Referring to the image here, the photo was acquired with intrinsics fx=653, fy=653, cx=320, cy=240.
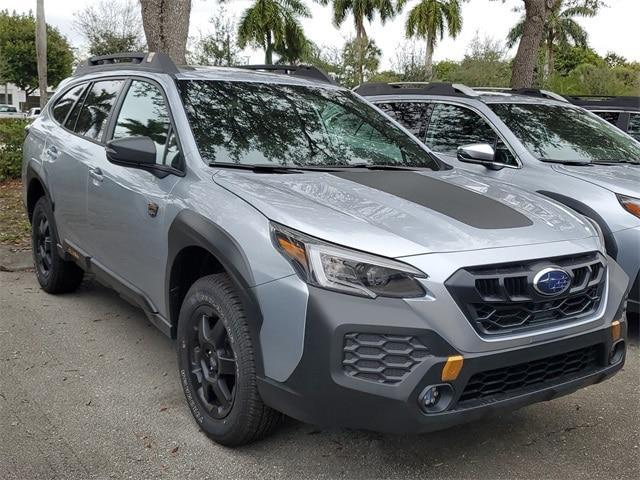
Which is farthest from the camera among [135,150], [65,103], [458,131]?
[458,131]

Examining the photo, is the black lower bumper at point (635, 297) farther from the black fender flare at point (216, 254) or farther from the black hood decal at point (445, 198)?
the black fender flare at point (216, 254)

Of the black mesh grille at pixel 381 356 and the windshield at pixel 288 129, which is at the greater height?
the windshield at pixel 288 129

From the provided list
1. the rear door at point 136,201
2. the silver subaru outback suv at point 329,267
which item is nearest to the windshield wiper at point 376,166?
the silver subaru outback suv at point 329,267

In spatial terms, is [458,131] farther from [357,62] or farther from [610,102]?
[357,62]

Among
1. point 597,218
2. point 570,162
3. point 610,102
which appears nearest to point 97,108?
point 597,218

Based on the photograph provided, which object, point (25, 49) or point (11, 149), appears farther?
point (25, 49)

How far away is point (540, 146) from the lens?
5488mm

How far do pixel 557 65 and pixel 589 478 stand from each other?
2327 inches

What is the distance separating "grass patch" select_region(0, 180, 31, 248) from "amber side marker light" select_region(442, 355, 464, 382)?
5.63m

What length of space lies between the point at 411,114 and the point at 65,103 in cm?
323

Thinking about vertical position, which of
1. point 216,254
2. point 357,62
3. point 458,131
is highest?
point 357,62

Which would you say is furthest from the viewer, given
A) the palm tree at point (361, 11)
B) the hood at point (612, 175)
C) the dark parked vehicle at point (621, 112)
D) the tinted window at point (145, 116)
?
the palm tree at point (361, 11)

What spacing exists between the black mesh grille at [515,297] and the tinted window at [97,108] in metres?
2.85

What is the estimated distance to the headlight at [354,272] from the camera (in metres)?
2.42
